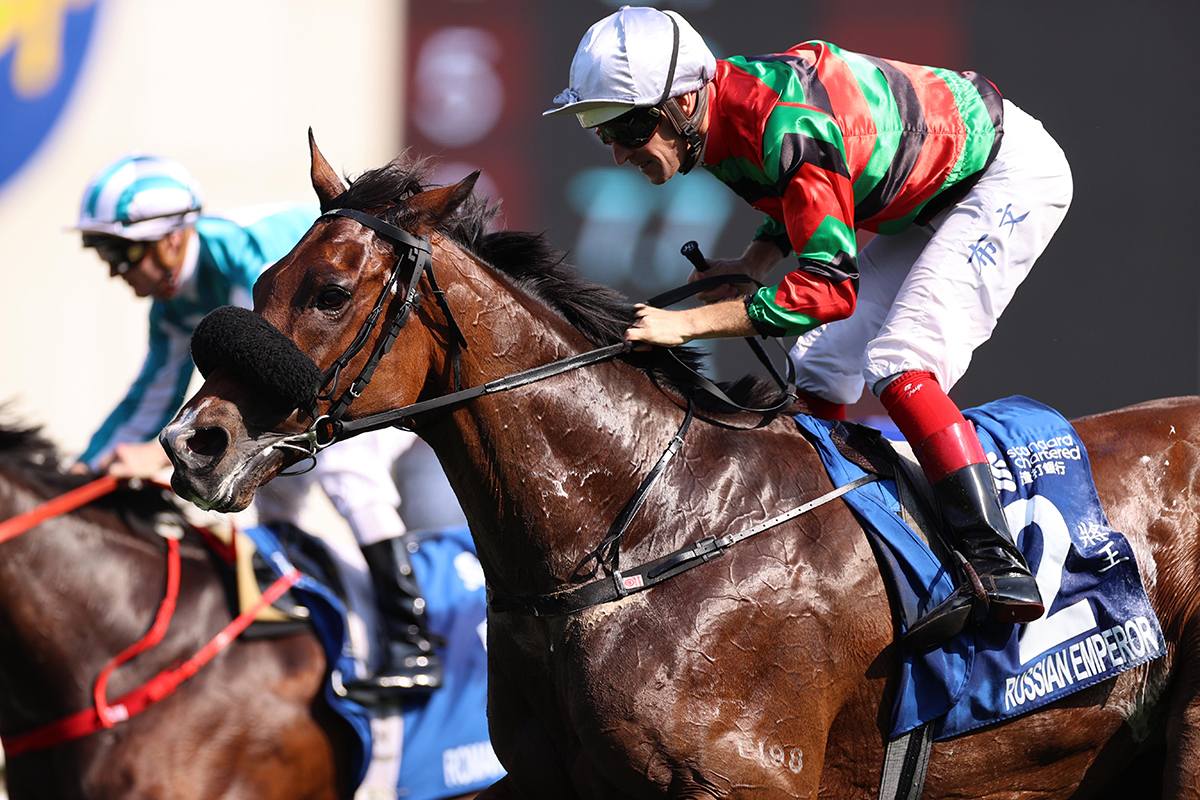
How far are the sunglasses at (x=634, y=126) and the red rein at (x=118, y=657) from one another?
6.24 ft

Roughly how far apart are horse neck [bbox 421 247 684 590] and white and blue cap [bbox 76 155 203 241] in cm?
224

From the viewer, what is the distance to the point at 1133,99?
5.99 m

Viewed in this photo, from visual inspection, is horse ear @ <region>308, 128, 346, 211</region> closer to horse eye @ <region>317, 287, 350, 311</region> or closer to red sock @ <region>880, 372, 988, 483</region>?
horse eye @ <region>317, 287, 350, 311</region>

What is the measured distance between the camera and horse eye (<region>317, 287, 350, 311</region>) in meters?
1.98

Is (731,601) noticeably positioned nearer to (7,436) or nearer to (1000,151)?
(1000,151)

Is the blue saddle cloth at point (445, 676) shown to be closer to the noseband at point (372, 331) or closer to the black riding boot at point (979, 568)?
the noseband at point (372, 331)

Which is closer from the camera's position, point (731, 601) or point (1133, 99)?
point (731, 601)

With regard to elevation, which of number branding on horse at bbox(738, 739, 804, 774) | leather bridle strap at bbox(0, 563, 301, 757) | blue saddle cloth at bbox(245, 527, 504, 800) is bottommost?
blue saddle cloth at bbox(245, 527, 504, 800)

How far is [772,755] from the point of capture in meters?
1.99

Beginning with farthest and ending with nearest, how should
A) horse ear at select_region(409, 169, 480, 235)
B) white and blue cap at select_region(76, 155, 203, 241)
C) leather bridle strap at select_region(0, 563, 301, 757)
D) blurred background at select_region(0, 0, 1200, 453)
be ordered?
blurred background at select_region(0, 0, 1200, 453) < white and blue cap at select_region(76, 155, 203, 241) < leather bridle strap at select_region(0, 563, 301, 757) < horse ear at select_region(409, 169, 480, 235)

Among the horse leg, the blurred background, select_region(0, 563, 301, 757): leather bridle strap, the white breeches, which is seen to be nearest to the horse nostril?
the white breeches

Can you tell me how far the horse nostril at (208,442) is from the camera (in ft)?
6.23

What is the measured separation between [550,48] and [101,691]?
3986 mm

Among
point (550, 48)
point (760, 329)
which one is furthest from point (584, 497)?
point (550, 48)
